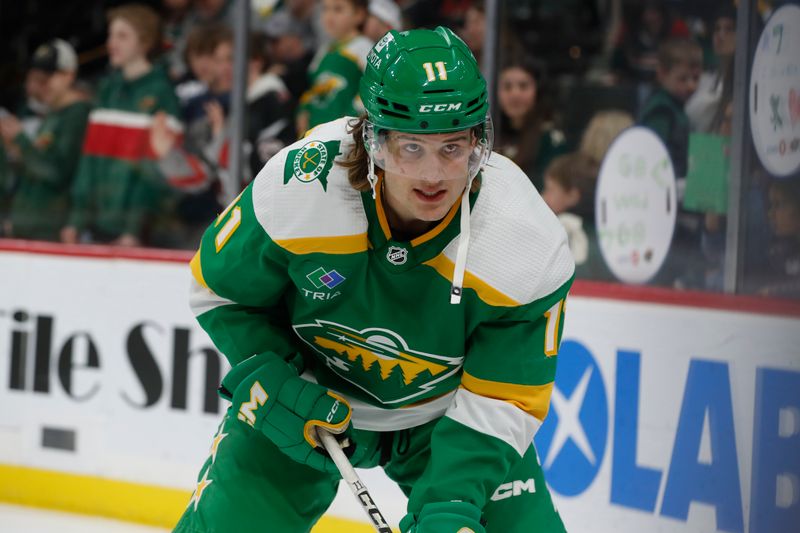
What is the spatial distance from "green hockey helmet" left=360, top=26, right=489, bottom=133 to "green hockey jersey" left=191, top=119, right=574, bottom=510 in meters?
0.17

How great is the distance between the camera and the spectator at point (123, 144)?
14.8 feet

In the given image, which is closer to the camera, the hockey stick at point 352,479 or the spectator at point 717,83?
the hockey stick at point 352,479

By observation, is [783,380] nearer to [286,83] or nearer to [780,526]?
[780,526]

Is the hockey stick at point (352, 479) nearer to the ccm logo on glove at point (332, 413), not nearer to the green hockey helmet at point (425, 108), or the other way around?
the ccm logo on glove at point (332, 413)

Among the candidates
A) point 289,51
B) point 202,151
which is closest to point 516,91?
point 289,51

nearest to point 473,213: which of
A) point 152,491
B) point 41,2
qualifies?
point 152,491

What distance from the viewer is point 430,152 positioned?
1855mm

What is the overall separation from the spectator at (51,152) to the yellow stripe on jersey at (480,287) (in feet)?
9.50

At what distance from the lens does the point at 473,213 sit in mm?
1980

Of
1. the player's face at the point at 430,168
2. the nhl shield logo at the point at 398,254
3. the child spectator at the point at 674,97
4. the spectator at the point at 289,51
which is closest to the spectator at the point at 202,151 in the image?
the spectator at the point at 289,51

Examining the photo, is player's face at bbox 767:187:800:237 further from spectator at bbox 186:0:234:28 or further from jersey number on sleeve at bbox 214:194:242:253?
spectator at bbox 186:0:234:28

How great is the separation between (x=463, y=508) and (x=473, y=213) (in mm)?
462

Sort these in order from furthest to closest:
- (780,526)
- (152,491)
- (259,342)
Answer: (152,491) → (780,526) → (259,342)

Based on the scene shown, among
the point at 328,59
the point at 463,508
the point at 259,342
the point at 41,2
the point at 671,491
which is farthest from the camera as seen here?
the point at 41,2
